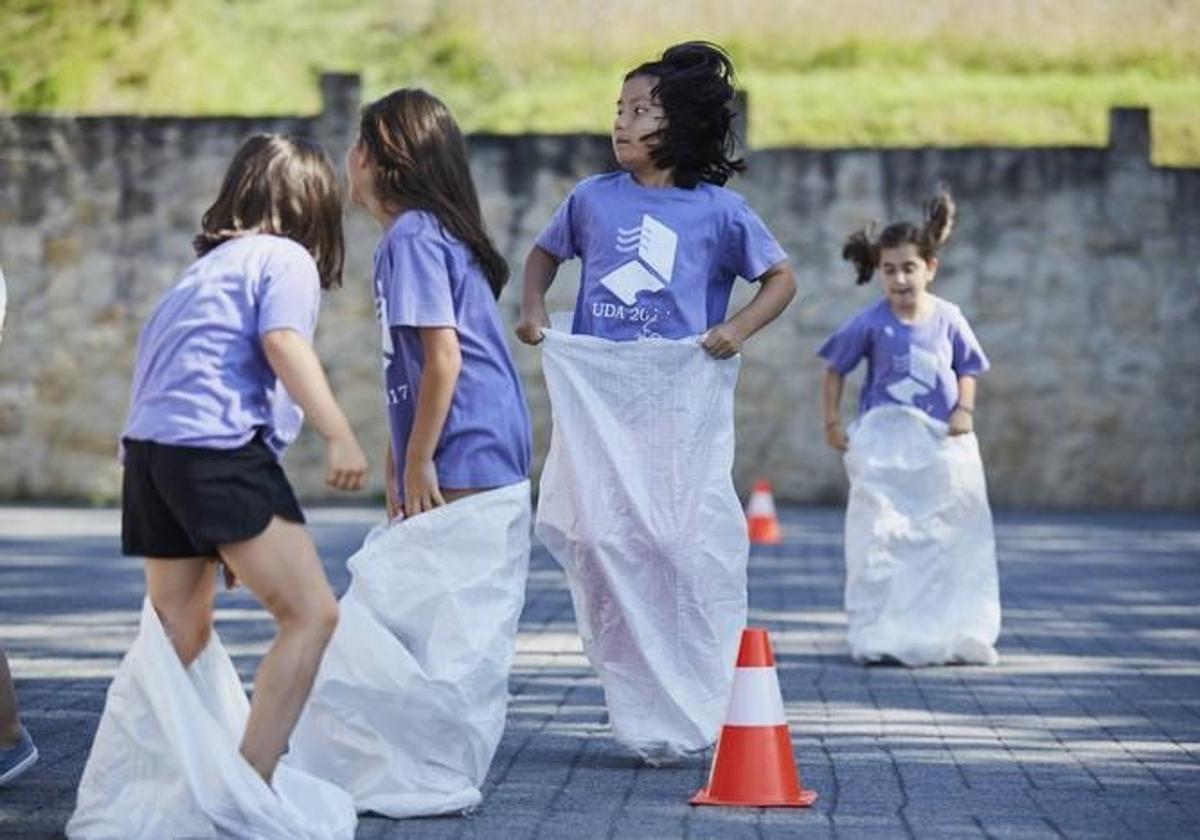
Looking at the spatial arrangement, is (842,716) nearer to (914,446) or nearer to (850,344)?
(914,446)

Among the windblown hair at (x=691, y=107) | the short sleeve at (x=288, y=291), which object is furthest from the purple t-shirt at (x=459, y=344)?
the windblown hair at (x=691, y=107)

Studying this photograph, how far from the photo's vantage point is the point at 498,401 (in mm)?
6836

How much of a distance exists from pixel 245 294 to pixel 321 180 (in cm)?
36

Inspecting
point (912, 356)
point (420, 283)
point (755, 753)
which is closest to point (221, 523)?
point (420, 283)

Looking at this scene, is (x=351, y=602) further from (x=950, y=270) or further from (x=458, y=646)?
(x=950, y=270)

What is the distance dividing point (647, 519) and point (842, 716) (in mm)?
1584

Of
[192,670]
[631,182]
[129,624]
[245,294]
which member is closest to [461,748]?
[192,670]

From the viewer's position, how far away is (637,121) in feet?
25.1

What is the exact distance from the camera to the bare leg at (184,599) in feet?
19.6

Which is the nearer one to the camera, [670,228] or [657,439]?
[657,439]

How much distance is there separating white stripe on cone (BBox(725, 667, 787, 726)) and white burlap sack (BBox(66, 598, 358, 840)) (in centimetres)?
117

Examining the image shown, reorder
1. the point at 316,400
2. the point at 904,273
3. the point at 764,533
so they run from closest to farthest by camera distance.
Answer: the point at 316,400
the point at 904,273
the point at 764,533

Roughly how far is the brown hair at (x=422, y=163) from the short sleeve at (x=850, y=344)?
429 centimetres

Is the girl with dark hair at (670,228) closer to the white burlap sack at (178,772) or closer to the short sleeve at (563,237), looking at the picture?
the short sleeve at (563,237)
